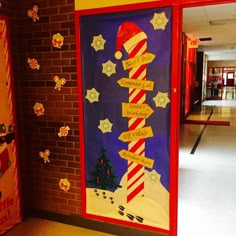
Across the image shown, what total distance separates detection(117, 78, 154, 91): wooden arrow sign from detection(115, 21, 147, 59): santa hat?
231 millimetres

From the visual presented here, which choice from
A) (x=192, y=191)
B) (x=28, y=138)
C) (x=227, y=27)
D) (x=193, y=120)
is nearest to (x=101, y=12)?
(x=28, y=138)

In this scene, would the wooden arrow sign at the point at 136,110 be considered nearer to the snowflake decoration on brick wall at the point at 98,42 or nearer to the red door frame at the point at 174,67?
the red door frame at the point at 174,67

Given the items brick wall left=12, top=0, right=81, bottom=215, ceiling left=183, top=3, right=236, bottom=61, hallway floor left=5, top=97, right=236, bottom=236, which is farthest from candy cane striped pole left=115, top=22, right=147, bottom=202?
ceiling left=183, top=3, right=236, bottom=61

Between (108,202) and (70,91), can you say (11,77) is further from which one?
(108,202)

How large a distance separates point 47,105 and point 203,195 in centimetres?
239

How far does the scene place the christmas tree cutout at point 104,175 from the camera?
270cm

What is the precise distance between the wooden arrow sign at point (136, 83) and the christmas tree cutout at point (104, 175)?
70 centimetres

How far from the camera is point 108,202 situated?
2.76 metres

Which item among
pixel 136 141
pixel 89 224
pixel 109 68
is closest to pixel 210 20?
pixel 109 68

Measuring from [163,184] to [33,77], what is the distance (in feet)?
5.79

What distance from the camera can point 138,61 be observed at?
2.43 meters

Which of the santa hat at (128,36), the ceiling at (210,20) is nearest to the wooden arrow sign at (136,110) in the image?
the santa hat at (128,36)

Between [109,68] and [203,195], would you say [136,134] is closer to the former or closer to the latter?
[109,68]

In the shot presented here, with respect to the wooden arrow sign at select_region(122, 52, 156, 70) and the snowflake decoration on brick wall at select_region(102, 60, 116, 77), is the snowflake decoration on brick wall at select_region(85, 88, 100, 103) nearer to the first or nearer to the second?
the snowflake decoration on brick wall at select_region(102, 60, 116, 77)
